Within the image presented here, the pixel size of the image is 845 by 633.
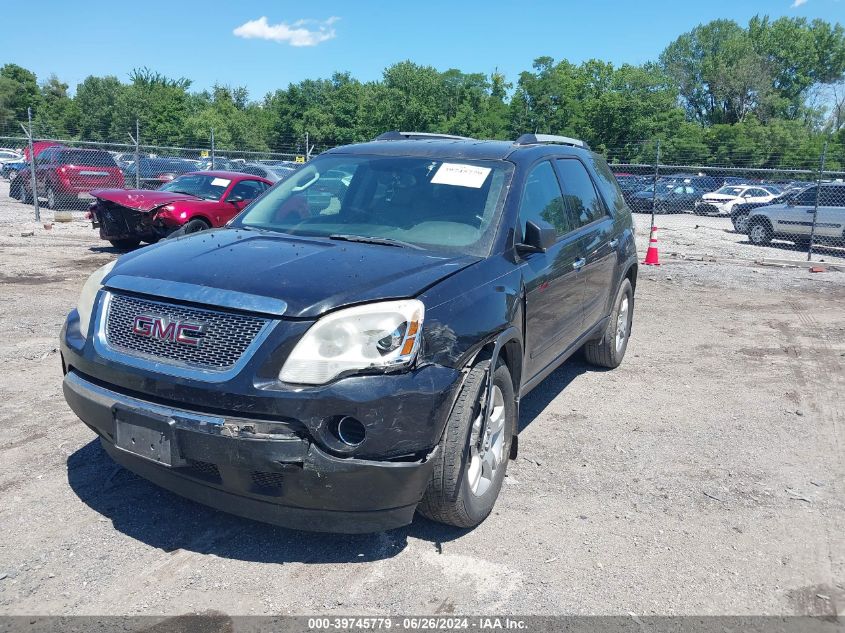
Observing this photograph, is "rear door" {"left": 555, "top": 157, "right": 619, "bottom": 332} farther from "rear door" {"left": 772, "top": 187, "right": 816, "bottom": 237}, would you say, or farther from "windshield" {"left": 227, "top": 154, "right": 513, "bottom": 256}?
"rear door" {"left": 772, "top": 187, "right": 816, "bottom": 237}

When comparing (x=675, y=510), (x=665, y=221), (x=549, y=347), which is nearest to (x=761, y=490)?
(x=675, y=510)

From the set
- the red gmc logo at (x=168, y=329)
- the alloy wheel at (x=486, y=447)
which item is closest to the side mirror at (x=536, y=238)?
the alloy wheel at (x=486, y=447)

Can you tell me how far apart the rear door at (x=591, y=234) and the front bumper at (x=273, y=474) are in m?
2.65

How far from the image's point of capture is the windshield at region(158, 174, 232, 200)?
12594mm

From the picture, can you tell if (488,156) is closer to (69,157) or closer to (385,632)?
(385,632)

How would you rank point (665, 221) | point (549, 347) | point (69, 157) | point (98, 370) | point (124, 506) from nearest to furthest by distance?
1. point (98, 370)
2. point (124, 506)
3. point (549, 347)
4. point (69, 157)
5. point (665, 221)

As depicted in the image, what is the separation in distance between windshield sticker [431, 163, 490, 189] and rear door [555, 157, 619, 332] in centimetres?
98

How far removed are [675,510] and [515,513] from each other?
884mm

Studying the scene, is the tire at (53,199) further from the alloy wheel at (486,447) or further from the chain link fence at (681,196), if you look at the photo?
the alloy wheel at (486,447)

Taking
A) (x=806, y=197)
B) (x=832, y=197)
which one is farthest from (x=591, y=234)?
(x=806, y=197)

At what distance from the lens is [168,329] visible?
3064 mm

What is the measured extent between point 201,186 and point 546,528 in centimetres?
1078

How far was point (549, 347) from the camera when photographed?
457 cm

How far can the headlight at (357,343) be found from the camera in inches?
113
